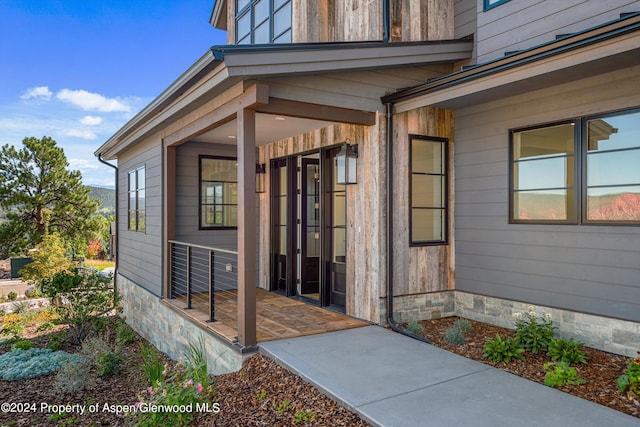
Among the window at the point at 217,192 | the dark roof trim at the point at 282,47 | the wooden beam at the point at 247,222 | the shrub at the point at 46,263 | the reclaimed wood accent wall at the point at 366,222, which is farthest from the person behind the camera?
the shrub at the point at 46,263

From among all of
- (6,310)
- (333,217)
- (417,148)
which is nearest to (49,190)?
(6,310)

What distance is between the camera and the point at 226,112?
4441 mm

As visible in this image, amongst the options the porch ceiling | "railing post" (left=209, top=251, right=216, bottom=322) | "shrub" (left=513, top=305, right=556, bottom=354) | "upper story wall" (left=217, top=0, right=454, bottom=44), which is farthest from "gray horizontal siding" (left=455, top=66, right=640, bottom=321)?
"railing post" (left=209, top=251, right=216, bottom=322)

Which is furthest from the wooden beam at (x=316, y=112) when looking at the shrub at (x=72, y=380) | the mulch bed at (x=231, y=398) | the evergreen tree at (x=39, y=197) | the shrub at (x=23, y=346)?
the evergreen tree at (x=39, y=197)

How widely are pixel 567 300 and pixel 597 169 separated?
4.21 feet

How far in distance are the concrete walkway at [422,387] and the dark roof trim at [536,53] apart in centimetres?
257

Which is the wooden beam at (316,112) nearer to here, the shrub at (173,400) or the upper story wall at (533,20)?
the upper story wall at (533,20)

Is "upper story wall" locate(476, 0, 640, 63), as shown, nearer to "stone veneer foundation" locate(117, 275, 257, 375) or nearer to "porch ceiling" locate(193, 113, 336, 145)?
"porch ceiling" locate(193, 113, 336, 145)

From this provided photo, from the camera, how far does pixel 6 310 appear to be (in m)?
10.1

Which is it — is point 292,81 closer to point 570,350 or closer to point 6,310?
point 570,350

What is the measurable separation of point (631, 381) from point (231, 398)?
2.91m

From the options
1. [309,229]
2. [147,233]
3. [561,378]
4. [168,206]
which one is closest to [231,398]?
[561,378]

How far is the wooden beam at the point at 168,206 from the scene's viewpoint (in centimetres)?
655

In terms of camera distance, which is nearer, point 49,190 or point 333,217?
point 333,217
